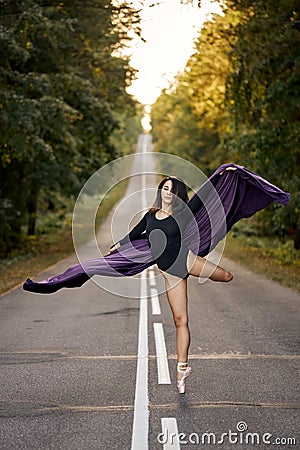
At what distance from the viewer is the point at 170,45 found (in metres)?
21.4

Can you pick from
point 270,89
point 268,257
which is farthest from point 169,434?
point 268,257

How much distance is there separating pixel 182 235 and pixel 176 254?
23 cm

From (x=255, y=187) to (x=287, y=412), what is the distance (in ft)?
8.52

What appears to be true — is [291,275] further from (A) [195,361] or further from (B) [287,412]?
(B) [287,412]

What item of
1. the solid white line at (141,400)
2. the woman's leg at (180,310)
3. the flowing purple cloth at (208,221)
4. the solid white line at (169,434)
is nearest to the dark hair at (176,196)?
the flowing purple cloth at (208,221)

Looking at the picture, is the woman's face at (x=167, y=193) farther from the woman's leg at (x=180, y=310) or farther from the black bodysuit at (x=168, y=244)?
the woman's leg at (x=180, y=310)

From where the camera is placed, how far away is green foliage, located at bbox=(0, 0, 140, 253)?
18.3 m

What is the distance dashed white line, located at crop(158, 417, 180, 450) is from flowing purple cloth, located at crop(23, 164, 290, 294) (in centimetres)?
195

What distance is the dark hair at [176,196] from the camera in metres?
7.25

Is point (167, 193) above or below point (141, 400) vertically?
above

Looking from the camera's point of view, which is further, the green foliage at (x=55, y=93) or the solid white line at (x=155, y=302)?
the green foliage at (x=55, y=93)

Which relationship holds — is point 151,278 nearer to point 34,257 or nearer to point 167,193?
point 34,257

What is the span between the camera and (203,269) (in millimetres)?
7258

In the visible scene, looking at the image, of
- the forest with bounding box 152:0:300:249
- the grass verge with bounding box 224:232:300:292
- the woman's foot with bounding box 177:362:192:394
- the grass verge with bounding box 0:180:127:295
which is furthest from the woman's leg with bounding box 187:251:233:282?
the forest with bounding box 152:0:300:249
